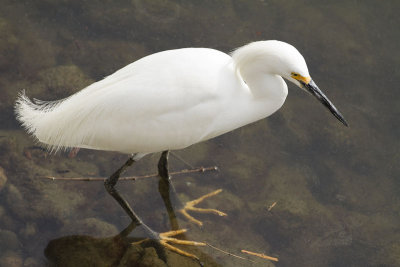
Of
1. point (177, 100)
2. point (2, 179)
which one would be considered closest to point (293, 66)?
point (177, 100)

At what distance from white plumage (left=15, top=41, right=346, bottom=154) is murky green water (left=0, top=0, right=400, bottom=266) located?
0.66 metres

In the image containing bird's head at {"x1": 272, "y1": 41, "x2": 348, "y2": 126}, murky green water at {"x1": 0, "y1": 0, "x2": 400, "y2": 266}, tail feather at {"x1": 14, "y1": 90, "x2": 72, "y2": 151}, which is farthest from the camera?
murky green water at {"x1": 0, "y1": 0, "x2": 400, "y2": 266}

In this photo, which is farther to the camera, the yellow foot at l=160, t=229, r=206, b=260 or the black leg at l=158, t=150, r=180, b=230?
the black leg at l=158, t=150, r=180, b=230

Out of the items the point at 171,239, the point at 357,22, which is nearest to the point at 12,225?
the point at 171,239

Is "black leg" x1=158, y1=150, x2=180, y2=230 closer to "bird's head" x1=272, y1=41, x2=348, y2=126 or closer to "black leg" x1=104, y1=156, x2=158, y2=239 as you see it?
"black leg" x1=104, y1=156, x2=158, y2=239

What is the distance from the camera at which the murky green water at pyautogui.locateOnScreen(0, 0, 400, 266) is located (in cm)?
360

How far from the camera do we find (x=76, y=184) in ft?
12.6

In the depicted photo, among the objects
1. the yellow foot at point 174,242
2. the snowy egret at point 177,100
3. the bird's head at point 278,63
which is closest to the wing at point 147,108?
the snowy egret at point 177,100

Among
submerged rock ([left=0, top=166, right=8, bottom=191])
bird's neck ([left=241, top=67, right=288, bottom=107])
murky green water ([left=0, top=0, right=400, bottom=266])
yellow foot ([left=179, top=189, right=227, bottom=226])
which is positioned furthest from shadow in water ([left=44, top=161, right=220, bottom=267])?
bird's neck ([left=241, top=67, right=288, bottom=107])

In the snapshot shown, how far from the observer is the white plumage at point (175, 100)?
9.87 feet

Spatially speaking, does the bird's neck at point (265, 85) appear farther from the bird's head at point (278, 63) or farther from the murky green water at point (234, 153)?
the murky green water at point (234, 153)

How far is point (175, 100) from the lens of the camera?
2988 millimetres

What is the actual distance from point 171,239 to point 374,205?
155 cm

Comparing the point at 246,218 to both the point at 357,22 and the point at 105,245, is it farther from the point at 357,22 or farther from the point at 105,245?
the point at 357,22
